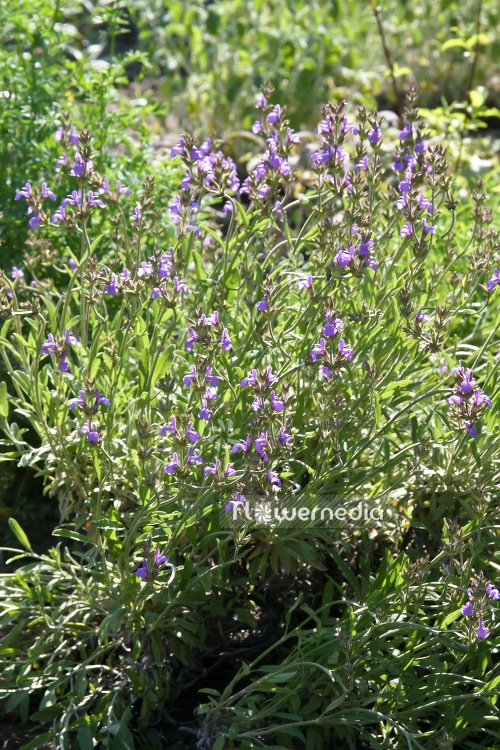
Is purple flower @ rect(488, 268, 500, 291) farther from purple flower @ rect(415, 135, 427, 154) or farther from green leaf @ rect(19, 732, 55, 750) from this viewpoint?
green leaf @ rect(19, 732, 55, 750)

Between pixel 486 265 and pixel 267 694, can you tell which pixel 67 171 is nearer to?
pixel 486 265

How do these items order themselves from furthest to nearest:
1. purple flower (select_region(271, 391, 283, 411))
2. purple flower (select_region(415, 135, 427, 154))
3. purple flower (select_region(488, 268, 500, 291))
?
purple flower (select_region(415, 135, 427, 154)), purple flower (select_region(488, 268, 500, 291)), purple flower (select_region(271, 391, 283, 411))

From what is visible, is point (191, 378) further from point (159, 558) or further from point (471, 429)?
point (471, 429)

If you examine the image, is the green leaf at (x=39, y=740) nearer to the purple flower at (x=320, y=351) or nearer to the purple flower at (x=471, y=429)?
the purple flower at (x=320, y=351)

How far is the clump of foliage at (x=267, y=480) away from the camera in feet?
6.82

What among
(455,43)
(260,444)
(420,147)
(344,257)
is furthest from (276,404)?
(455,43)

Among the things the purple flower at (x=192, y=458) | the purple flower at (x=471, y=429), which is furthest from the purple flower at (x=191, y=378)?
the purple flower at (x=471, y=429)

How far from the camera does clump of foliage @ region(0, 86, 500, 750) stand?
2.08 m

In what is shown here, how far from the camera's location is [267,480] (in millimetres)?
1956

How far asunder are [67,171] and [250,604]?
1960 mm

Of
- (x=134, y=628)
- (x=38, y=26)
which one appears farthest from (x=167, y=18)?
(x=134, y=628)

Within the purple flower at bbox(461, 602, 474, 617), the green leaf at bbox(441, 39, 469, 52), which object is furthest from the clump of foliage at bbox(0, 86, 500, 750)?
the green leaf at bbox(441, 39, 469, 52)

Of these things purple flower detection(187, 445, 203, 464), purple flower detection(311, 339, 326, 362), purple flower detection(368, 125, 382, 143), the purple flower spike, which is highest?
purple flower detection(368, 125, 382, 143)

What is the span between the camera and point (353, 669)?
2.03 m
